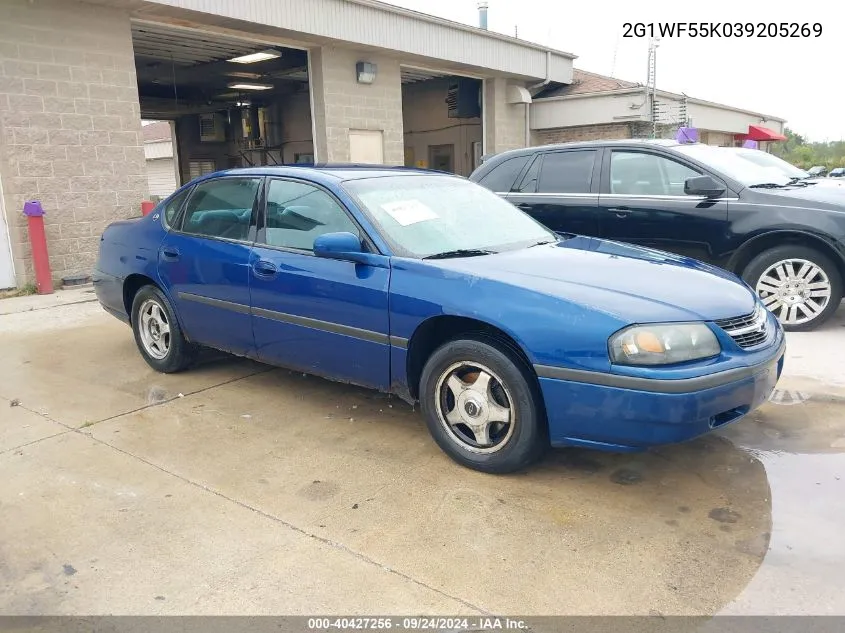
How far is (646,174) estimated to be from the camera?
21.4ft

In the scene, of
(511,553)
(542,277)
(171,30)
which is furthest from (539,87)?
(511,553)

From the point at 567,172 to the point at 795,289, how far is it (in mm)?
2366

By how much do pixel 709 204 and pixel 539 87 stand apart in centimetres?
1133

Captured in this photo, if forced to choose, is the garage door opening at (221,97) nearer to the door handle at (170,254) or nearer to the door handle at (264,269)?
the door handle at (170,254)


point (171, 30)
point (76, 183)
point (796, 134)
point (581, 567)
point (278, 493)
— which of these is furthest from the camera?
point (796, 134)

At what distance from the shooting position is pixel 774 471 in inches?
135

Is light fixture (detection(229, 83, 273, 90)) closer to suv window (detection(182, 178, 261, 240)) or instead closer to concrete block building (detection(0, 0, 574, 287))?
concrete block building (detection(0, 0, 574, 287))

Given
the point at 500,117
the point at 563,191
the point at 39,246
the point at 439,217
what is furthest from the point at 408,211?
Result: the point at 500,117

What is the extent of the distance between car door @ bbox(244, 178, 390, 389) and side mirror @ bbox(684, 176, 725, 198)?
3.47m

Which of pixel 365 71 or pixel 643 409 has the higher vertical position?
pixel 365 71

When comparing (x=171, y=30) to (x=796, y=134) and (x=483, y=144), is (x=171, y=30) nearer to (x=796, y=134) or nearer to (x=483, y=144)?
(x=483, y=144)

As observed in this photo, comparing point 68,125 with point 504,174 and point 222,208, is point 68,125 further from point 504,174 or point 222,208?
point 504,174

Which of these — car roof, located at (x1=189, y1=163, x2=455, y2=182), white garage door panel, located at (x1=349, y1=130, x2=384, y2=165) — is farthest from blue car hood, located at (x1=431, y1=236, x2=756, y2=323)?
white garage door panel, located at (x1=349, y1=130, x2=384, y2=165)

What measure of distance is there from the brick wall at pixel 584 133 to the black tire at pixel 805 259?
34.7ft
